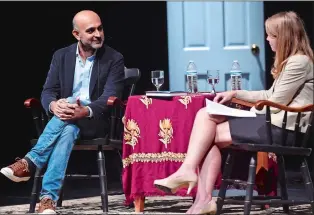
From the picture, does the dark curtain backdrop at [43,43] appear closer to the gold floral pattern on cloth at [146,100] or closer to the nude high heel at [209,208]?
the gold floral pattern on cloth at [146,100]

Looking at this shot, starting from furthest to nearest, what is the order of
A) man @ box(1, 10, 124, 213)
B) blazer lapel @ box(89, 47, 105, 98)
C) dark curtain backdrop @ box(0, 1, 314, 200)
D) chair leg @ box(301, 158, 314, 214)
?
1. dark curtain backdrop @ box(0, 1, 314, 200)
2. blazer lapel @ box(89, 47, 105, 98)
3. man @ box(1, 10, 124, 213)
4. chair leg @ box(301, 158, 314, 214)

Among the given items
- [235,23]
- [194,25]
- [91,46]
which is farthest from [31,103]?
[235,23]

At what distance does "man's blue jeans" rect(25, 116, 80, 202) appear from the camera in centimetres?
500

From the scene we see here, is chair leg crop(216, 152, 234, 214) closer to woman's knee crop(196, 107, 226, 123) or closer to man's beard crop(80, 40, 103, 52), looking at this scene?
woman's knee crop(196, 107, 226, 123)

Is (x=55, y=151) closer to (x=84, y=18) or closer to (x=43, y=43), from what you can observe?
(x=84, y=18)

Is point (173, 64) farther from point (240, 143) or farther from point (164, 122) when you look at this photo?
point (240, 143)

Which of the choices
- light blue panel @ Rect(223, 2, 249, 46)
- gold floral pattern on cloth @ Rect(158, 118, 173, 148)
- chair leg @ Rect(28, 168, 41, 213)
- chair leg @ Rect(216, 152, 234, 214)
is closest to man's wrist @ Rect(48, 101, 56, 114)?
chair leg @ Rect(28, 168, 41, 213)

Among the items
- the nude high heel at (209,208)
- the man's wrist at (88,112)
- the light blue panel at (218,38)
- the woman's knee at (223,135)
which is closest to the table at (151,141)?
the man's wrist at (88,112)

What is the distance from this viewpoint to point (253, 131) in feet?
15.6

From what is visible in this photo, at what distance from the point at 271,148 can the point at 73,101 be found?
1.28 m

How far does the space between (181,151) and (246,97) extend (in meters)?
0.50

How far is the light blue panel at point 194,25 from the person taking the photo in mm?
7027

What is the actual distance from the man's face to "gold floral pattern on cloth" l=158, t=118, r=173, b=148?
0.66 metres

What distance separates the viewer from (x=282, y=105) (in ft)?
15.2
